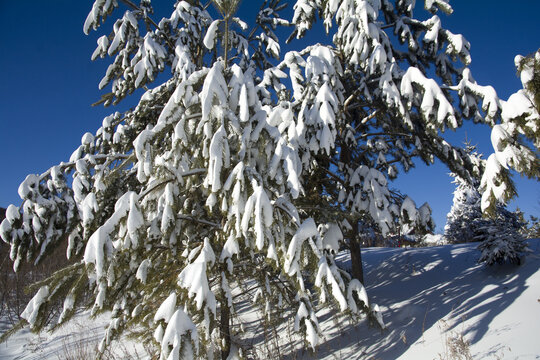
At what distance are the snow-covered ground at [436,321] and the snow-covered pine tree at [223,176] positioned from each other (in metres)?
0.98

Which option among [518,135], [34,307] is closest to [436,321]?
[518,135]

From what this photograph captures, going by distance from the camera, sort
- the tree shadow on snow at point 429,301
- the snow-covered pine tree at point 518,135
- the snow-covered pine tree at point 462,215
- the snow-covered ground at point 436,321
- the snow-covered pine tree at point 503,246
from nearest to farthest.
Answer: the snow-covered pine tree at point 518,135
the snow-covered ground at point 436,321
the tree shadow on snow at point 429,301
the snow-covered pine tree at point 503,246
the snow-covered pine tree at point 462,215

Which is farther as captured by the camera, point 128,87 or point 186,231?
point 128,87

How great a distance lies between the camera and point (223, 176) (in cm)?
364

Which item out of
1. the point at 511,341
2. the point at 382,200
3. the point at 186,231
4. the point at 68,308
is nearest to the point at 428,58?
the point at 382,200

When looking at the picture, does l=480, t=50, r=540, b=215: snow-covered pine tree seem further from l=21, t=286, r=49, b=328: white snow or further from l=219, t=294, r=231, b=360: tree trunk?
l=21, t=286, r=49, b=328: white snow

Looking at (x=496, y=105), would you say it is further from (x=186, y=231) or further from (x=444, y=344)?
(x=186, y=231)

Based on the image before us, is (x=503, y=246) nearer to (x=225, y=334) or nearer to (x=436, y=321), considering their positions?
(x=436, y=321)

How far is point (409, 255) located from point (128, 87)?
28.8 feet

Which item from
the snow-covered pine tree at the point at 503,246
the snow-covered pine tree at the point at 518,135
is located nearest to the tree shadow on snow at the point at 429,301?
the snow-covered pine tree at the point at 503,246

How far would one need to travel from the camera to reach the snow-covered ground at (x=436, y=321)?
3922 millimetres

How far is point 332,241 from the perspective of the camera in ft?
15.1

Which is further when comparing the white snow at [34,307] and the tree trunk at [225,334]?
the tree trunk at [225,334]

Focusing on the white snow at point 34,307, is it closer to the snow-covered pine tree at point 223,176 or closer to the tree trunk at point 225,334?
the snow-covered pine tree at point 223,176
